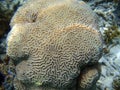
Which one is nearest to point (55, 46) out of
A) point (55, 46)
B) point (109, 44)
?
point (55, 46)

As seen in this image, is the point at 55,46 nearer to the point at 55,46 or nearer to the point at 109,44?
the point at 55,46

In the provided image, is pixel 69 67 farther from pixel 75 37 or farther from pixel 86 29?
pixel 86 29

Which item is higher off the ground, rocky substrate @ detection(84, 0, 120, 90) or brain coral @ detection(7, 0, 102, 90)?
brain coral @ detection(7, 0, 102, 90)

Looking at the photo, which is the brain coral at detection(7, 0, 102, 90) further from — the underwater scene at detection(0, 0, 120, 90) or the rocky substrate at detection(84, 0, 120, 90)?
the rocky substrate at detection(84, 0, 120, 90)

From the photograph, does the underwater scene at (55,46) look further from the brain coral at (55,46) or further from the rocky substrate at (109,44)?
the rocky substrate at (109,44)

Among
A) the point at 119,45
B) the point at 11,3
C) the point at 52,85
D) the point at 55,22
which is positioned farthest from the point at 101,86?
the point at 11,3

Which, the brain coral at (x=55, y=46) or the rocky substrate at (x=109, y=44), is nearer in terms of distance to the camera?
the brain coral at (x=55, y=46)

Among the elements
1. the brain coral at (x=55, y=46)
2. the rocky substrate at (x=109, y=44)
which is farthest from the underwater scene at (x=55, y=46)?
the rocky substrate at (x=109, y=44)

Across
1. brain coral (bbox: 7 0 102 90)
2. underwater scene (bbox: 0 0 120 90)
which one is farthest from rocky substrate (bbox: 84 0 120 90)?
brain coral (bbox: 7 0 102 90)

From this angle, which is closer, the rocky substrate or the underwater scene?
the underwater scene
